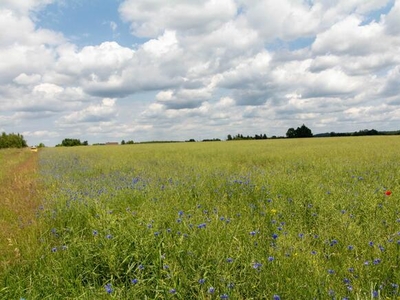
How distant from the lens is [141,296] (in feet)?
9.50

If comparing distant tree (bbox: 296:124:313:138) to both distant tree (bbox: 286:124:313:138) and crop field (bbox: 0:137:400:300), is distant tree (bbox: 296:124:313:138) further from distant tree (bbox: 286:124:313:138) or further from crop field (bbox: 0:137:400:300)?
crop field (bbox: 0:137:400:300)

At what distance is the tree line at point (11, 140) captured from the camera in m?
85.3

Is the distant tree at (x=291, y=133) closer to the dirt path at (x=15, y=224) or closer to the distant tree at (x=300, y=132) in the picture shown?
the distant tree at (x=300, y=132)

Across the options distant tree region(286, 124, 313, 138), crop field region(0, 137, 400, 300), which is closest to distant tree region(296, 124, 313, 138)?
distant tree region(286, 124, 313, 138)

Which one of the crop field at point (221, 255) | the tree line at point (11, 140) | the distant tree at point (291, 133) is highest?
the tree line at point (11, 140)

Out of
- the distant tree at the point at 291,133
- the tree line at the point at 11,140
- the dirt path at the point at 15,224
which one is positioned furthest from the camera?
the tree line at the point at 11,140

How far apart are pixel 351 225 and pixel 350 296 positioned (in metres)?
1.98

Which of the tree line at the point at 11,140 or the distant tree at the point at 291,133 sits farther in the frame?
the tree line at the point at 11,140

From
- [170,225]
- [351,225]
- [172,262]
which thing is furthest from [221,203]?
[172,262]

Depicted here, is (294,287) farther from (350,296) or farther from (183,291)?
(183,291)

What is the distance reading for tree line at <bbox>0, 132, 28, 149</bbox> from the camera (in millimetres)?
85300

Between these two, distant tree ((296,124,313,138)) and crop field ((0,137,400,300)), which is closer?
crop field ((0,137,400,300))

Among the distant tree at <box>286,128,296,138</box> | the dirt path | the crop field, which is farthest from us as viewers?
the distant tree at <box>286,128,296,138</box>

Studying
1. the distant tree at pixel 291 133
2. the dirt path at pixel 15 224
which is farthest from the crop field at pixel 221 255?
the distant tree at pixel 291 133
